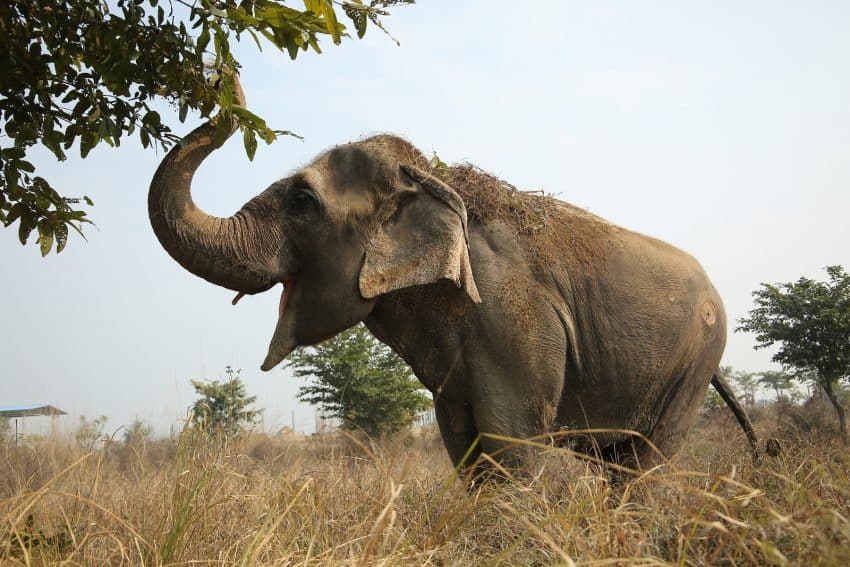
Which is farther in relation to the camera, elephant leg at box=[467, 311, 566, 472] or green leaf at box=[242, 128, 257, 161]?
elephant leg at box=[467, 311, 566, 472]

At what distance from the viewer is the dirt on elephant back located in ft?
16.0

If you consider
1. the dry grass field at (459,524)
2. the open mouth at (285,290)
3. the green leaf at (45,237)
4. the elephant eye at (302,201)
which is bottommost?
the dry grass field at (459,524)

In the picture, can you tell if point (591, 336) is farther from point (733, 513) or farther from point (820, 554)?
point (820, 554)

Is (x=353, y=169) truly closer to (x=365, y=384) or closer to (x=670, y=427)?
(x=670, y=427)

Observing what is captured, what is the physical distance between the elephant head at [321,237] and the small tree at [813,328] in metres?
18.1

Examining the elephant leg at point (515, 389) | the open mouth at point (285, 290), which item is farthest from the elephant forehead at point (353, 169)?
the elephant leg at point (515, 389)

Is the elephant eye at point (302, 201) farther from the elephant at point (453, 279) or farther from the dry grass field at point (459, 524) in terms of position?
the dry grass field at point (459, 524)

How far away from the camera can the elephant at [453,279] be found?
452 centimetres

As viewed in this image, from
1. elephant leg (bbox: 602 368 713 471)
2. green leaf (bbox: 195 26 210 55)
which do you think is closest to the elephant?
elephant leg (bbox: 602 368 713 471)

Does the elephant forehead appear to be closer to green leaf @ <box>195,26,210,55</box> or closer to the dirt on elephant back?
the dirt on elephant back

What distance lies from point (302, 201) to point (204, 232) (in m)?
0.61

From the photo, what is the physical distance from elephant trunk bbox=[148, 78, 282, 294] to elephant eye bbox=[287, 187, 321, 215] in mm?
165

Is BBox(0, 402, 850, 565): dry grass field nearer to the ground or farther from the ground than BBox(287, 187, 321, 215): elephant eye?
nearer to the ground

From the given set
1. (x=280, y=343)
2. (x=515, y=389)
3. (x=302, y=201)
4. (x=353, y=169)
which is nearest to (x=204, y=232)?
(x=302, y=201)
